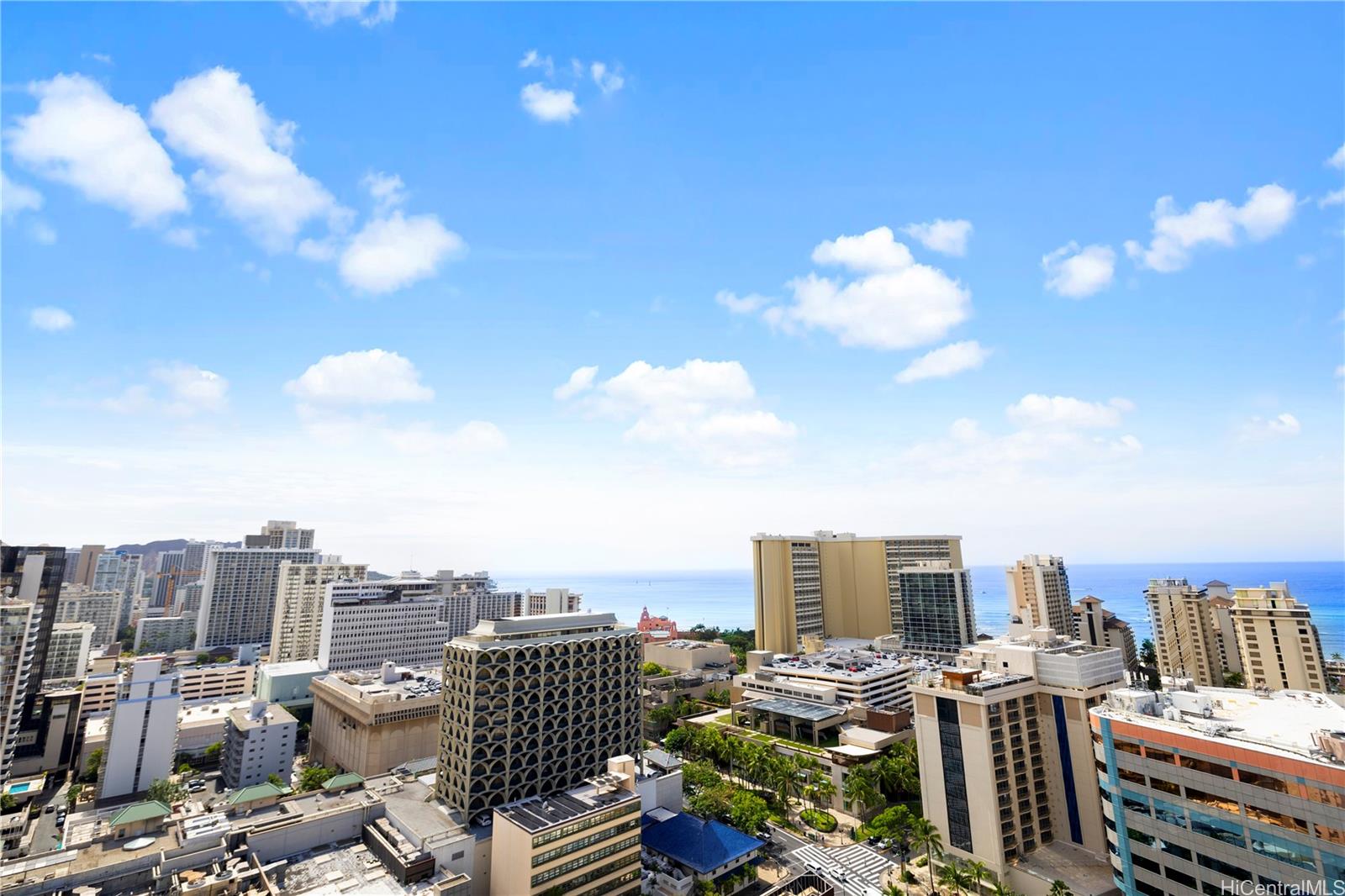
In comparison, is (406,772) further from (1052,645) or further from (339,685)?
(1052,645)

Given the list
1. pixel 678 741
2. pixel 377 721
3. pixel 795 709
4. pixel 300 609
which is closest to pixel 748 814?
pixel 678 741

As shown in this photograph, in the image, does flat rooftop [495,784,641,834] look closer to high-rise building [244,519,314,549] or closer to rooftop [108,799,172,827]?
rooftop [108,799,172,827]

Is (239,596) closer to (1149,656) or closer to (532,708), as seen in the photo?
(532,708)

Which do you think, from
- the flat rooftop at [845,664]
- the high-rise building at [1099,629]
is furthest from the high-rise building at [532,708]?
the high-rise building at [1099,629]

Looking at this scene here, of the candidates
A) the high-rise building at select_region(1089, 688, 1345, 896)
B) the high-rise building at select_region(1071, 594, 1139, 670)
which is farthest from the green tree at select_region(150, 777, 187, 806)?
the high-rise building at select_region(1071, 594, 1139, 670)

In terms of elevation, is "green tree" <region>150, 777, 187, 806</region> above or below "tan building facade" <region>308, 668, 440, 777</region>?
below
